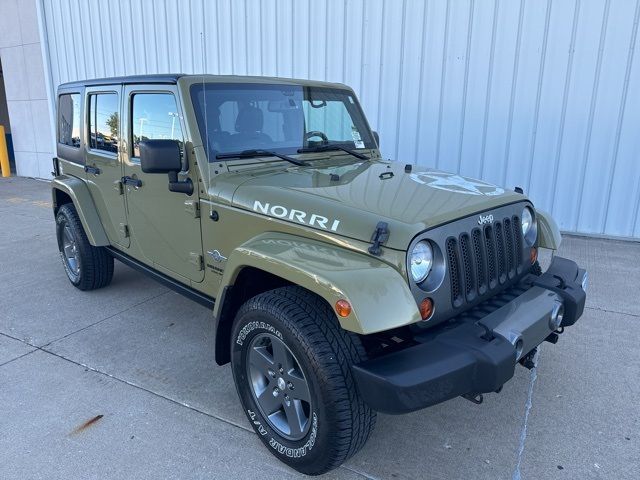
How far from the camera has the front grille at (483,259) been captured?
92.0 inches

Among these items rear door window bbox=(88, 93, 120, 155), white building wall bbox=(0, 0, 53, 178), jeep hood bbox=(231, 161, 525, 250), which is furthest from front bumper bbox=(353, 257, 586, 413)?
white building wall bbox=(0, 0, 53, 178)

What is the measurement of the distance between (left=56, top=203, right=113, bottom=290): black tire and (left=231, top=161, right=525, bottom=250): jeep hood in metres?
2.28

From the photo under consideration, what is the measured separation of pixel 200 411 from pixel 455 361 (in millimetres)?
1613

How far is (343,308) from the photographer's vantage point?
77.6 inches

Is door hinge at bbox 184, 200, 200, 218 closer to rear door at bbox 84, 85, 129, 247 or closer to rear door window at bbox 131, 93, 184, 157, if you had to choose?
rear door window at bbox 131, 93, 184, 157

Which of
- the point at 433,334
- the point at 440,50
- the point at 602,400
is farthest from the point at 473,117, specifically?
the point at 433,334

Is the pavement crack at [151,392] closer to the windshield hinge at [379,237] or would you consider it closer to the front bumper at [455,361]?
the front bumper at [455,361]

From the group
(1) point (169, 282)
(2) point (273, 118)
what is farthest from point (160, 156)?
(1) point (169, 282)

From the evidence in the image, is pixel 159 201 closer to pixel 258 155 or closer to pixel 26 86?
pixel 258 155

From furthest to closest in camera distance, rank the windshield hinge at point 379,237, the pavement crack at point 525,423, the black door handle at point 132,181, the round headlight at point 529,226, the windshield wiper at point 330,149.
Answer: the black door handle at point 132,181 < the windshield wiper at point 330,149 < the round headlight at point 529,226 < the pavement crack at point 525,423 < the windshield hinge at point 379,237

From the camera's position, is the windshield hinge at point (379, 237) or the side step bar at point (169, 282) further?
the side step bar at point (169, 282)

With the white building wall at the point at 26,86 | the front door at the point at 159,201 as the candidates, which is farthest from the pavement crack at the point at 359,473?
the white building wall at the point at 26,86

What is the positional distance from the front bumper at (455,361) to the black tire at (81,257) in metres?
3.29

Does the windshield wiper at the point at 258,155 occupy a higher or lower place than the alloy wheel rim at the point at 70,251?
higher
